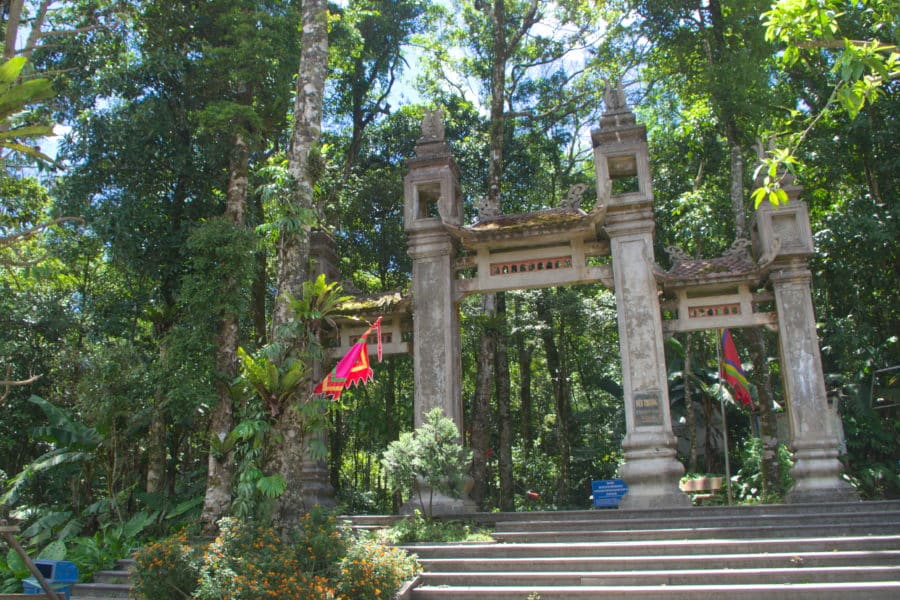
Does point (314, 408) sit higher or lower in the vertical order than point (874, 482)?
higher

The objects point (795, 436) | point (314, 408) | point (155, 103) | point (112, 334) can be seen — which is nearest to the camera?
point (314, 408)

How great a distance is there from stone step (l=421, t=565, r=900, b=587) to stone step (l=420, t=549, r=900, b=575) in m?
0.15

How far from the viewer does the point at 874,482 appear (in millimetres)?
13180

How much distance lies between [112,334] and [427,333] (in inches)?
277

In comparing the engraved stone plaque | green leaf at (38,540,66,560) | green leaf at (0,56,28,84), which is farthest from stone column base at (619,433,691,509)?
green leaf at (0,56,28,84)

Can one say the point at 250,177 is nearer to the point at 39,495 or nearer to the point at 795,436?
the point at 39,495

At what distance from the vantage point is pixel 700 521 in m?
8.83

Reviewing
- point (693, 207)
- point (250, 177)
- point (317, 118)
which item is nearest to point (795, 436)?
point (693, 207)

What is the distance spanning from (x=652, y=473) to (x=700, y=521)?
1535 millimetres

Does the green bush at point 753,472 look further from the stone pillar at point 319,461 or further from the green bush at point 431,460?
the stone pillar at point 319,461

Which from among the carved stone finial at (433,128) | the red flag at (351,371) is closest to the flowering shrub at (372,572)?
the red flag at (351,371)

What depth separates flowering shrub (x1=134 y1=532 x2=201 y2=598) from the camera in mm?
7410

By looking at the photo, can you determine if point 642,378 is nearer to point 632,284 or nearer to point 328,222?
point 632,284

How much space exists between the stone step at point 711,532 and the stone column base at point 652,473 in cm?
136
